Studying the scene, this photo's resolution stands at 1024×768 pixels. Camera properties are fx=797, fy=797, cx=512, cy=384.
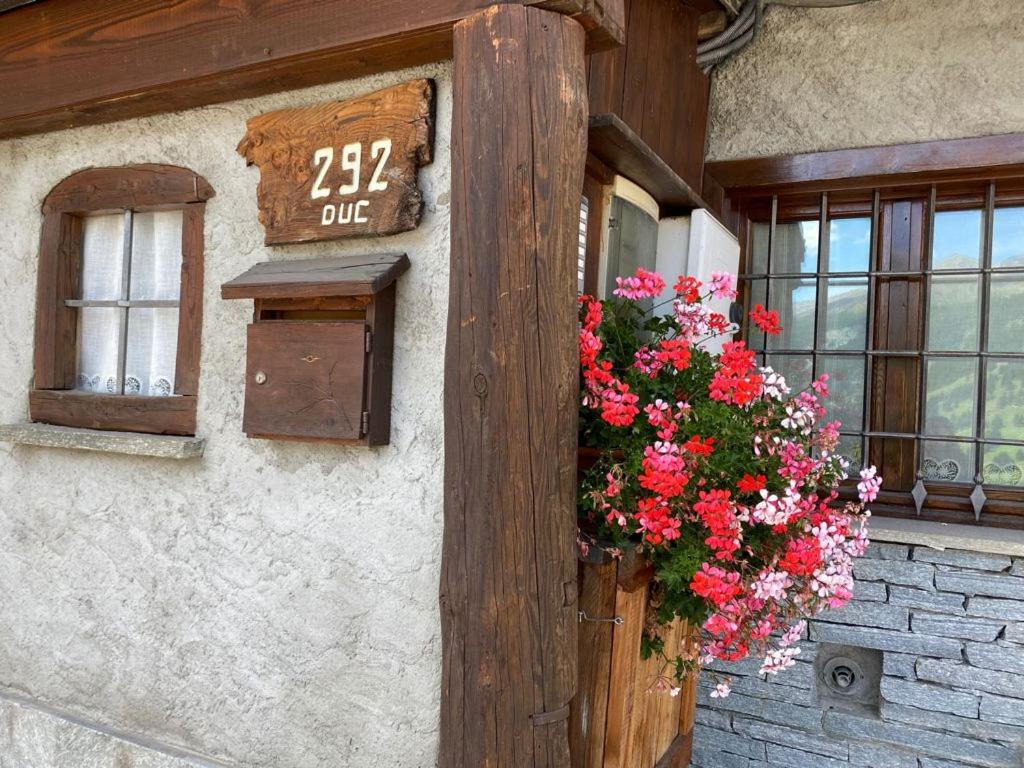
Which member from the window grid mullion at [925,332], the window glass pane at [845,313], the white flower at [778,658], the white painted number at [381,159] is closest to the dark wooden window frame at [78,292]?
the white painted number at [381,159]

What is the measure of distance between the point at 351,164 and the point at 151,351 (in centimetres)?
115

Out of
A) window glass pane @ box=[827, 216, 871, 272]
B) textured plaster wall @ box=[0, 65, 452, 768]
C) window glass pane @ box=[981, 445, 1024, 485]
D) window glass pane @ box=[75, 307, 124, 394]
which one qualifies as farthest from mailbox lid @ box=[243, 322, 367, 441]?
window glass pane @ box=[981, 445, 1024, 485]

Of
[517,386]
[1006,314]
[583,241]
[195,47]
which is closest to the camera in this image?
[517,386]

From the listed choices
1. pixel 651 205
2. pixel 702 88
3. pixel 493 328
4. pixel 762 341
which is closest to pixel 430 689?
pixel 493 328

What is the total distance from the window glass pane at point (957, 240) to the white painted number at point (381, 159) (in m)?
2.36

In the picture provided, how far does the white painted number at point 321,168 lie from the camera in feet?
7.55

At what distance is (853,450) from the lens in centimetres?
339

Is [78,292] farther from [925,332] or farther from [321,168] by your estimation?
[925,332]

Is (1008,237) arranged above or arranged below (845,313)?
above

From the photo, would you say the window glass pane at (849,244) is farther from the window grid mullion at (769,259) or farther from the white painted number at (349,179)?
the white painted number at (349,179)

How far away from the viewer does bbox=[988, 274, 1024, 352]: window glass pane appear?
320cm

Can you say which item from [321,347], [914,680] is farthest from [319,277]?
[914,680]

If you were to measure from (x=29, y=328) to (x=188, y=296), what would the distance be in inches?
33.2

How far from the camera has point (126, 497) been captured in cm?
273
